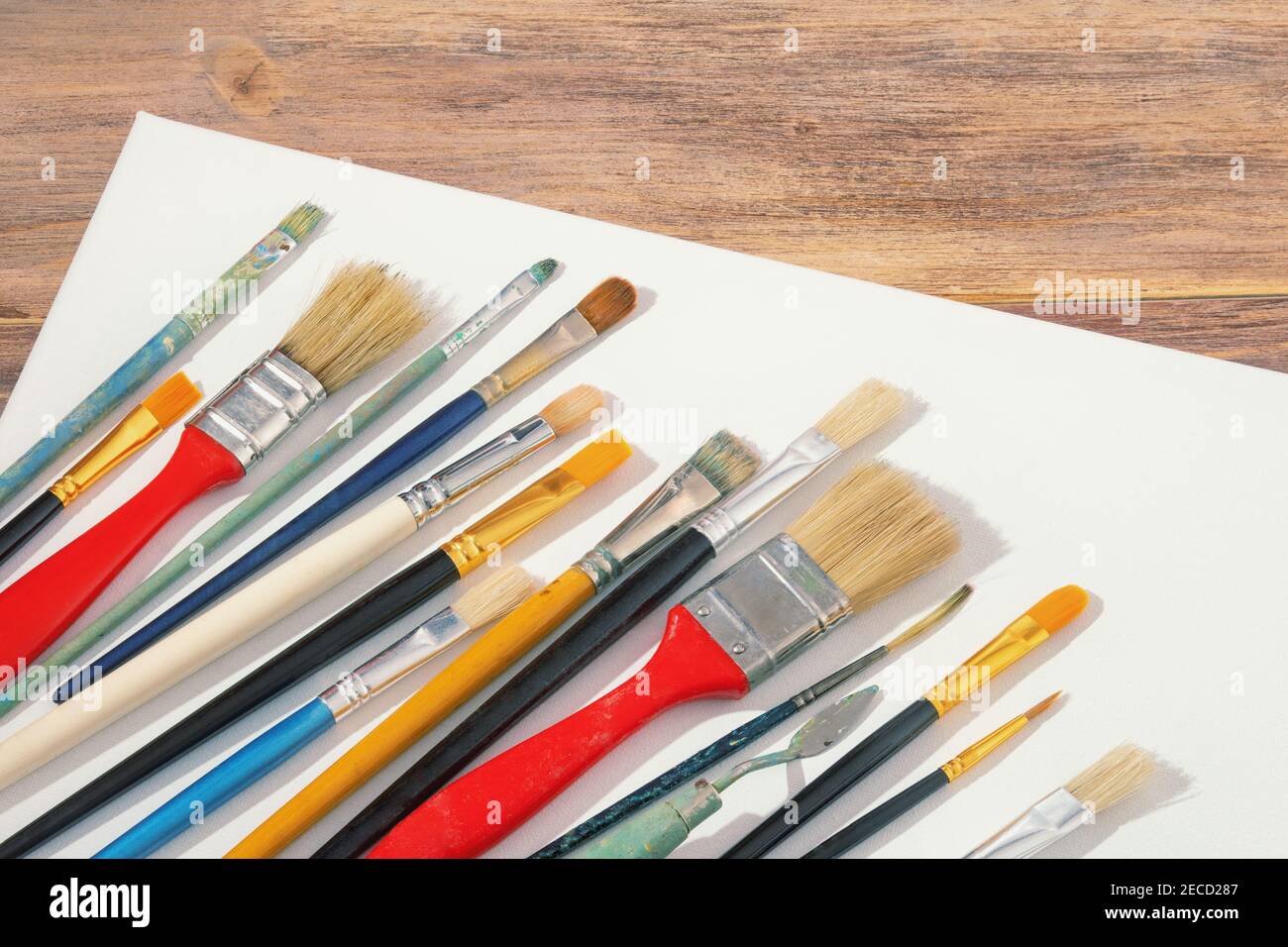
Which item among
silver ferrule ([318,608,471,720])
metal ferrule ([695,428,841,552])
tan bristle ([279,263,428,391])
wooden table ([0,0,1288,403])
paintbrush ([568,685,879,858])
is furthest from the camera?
wooden table ([0,0,1288,403])

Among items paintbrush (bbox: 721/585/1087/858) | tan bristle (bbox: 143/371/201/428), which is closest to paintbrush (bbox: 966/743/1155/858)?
paintbrush (bbox: 721/585/1087/858)

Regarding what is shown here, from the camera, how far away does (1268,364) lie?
1.48 m

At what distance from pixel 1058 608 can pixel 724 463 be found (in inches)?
12.5

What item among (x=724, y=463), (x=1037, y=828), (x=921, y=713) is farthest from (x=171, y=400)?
(x=1037, y=828)

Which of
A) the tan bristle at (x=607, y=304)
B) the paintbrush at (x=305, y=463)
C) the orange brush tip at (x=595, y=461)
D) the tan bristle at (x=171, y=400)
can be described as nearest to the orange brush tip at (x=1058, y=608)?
the orange brush tip at (x=595, y=461)

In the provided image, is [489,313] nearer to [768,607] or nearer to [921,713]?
[768,607]

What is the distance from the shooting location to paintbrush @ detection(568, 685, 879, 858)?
1003mm

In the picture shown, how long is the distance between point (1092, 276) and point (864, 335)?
32 cm

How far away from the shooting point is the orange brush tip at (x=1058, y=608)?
3.85 ft

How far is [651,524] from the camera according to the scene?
1222 mm

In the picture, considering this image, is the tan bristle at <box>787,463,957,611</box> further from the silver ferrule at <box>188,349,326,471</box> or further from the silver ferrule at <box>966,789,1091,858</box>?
the silver ferrule at <box>188,349,326,471</box>

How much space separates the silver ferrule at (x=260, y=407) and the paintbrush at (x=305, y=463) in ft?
0.10

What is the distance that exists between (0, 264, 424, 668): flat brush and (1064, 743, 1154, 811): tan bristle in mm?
760
